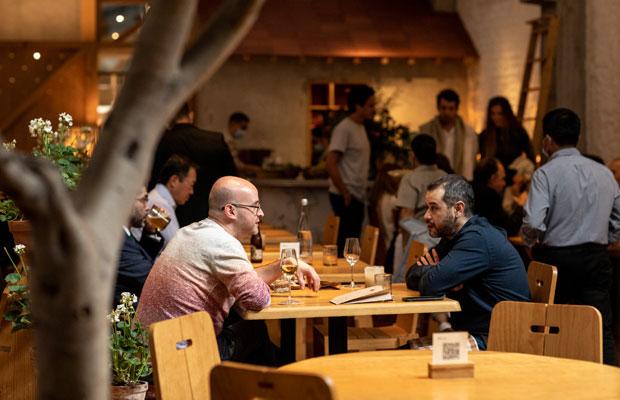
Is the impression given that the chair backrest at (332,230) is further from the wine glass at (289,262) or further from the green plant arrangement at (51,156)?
the wine glass at (289,262)

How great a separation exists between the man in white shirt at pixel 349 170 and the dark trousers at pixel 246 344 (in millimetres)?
4418

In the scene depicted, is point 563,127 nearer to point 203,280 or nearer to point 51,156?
point 203,280

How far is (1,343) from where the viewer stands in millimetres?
5000

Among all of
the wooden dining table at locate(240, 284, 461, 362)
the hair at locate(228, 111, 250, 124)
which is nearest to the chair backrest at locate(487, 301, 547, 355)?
the wooden dining table at locate(240, 284, 461, 362)

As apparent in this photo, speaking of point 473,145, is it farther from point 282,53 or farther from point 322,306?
point 322,306

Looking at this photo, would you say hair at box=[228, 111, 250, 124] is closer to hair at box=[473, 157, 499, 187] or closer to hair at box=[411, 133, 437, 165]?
hair at box=[411, 133, 437, 165]

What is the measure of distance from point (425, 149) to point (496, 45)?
6.46 meters

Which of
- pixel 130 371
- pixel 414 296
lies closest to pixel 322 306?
pixel 414 296

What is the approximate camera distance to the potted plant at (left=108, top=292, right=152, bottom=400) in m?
4.38

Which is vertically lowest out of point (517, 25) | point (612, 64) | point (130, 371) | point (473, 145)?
point (130, 371)

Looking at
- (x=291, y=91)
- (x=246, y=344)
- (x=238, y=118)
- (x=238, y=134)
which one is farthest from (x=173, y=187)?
(x=291, y=91)

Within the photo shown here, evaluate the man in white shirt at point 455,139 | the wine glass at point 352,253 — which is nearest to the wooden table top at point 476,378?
the wine glass at point 352,253

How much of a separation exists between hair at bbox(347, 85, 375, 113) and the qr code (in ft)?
20.4

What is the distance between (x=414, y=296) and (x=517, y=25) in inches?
356
